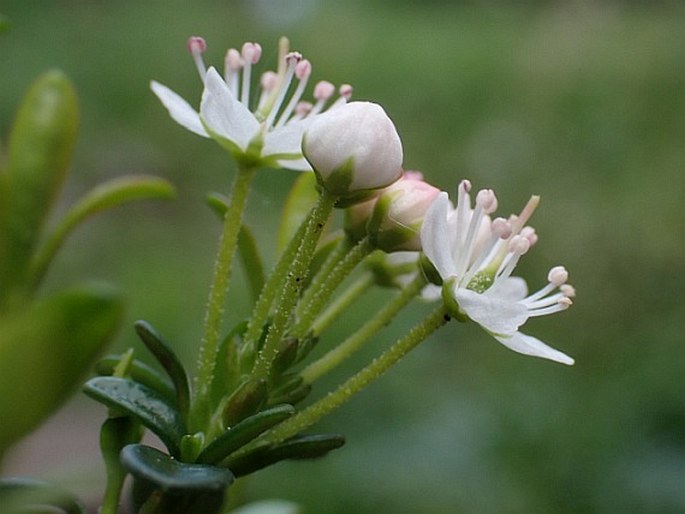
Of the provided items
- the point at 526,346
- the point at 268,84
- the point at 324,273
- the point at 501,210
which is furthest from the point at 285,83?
the point at 501,210

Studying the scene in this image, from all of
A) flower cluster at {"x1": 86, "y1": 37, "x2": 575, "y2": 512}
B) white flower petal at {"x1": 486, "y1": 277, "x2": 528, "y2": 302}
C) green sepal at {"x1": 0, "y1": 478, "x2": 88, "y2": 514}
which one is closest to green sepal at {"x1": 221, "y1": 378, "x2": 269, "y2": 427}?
flower cluster at {"x1": 86, "y1": 37, "x2": 575, "y2": 512}

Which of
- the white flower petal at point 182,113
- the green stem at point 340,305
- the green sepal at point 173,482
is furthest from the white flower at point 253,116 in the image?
the green sepal at point 173,482

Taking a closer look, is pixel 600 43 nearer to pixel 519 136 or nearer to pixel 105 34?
pixel 519 136

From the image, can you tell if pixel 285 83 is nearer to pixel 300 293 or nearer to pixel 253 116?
pixel 253 116

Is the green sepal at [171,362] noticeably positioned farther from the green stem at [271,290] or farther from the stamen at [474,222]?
the stamen at [474,222]

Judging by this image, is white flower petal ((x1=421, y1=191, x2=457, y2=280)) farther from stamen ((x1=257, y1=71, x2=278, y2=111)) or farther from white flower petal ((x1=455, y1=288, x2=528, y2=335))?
stamen ((x1=257, y1=71, x2=278, y2=111))

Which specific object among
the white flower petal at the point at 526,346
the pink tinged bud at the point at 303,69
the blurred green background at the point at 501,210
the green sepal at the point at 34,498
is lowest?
the blurred green background at the point at 501,210

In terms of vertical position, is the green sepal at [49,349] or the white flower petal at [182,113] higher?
the white flower petal at [182,113]

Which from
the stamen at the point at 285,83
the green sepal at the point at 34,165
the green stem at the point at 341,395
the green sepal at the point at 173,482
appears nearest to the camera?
the green sepal at the point at 173,482
